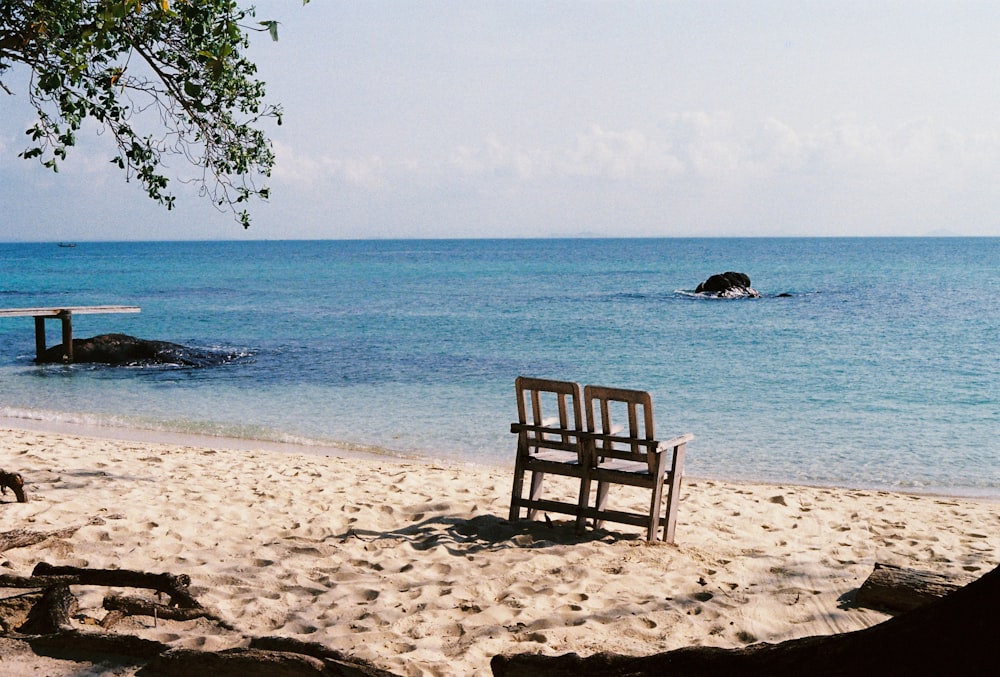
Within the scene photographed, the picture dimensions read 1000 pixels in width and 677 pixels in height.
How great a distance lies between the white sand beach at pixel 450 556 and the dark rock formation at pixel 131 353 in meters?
13.2

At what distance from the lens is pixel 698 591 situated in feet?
18.5

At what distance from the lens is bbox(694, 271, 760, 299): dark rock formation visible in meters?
43.7

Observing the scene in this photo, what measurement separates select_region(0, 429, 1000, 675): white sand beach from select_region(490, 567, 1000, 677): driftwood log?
5.43ft

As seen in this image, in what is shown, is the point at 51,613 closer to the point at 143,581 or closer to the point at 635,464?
the point at 143,581

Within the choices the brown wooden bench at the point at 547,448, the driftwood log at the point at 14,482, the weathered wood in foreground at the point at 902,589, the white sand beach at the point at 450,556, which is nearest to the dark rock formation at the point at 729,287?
the white sand beach at the point at 450,556

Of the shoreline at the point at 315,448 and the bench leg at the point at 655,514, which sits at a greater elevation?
the bench leg at the point at 655,514

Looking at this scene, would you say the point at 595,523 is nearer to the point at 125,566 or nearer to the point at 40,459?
the point at 125,566

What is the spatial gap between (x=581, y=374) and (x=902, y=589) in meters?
16.8

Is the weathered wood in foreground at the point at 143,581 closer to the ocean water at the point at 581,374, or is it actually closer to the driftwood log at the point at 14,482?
the driftwood log at the point at 14,482

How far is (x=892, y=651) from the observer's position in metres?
2.44

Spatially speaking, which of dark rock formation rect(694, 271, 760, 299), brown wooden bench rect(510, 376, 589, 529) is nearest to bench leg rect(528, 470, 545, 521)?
brown wooden bench rect(510, 376, 589, 529)

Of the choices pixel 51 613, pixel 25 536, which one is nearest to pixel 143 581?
pixel 51 613

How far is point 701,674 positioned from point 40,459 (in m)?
8.93

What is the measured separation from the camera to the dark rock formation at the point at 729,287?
143ft
